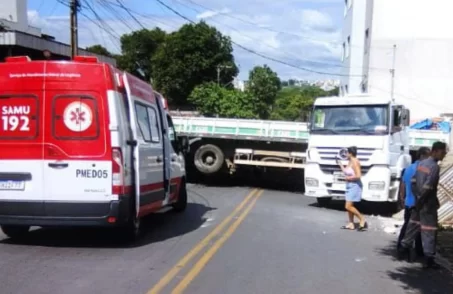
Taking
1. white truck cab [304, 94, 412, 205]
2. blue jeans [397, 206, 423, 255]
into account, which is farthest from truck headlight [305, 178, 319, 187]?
blue jeans [397, 206, 423, 255]

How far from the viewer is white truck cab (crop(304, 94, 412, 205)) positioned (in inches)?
588

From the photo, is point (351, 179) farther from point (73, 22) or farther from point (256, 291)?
point (73, 22)

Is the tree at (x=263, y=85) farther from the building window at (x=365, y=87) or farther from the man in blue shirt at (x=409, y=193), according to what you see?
the man in blue shirt at (x=409, y=193)

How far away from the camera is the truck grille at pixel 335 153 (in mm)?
15094

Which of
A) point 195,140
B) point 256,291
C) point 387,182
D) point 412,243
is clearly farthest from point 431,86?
point 256,291

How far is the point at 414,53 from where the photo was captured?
1384 inches

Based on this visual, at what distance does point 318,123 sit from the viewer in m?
16.2

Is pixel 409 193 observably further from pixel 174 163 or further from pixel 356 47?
pixel 356 47

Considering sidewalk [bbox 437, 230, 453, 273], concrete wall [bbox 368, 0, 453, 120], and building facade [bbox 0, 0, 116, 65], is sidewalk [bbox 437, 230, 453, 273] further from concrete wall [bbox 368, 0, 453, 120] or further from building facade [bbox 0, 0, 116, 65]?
concrete wall [bbox 368, 0, 453, 120]

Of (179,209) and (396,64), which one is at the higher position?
A: (396,64)

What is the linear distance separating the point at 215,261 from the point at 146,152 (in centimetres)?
229

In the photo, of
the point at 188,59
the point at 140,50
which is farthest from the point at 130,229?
the point at 140,50

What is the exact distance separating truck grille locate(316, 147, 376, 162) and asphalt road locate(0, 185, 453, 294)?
8.71ft

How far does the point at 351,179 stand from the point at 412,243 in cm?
350
